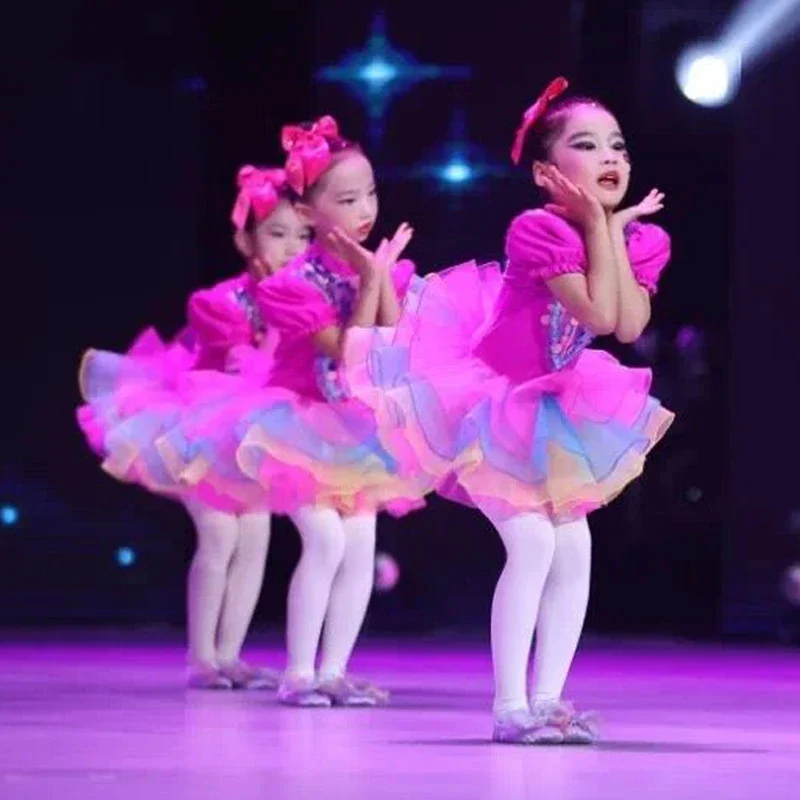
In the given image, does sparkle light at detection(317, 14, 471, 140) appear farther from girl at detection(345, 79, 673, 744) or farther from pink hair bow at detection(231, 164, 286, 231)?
girl at detection(345, 79, 673, 744)

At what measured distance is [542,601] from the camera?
181 inches

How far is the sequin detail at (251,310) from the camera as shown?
6301mm

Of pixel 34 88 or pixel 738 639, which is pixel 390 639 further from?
pixel 34 88

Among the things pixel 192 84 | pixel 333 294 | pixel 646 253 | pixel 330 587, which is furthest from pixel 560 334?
pixel 192 84

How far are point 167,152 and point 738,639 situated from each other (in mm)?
2727

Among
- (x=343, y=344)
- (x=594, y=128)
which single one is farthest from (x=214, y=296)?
(x=594, y=128)

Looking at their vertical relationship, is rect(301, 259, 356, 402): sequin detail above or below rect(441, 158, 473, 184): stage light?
below

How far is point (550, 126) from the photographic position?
184 inches

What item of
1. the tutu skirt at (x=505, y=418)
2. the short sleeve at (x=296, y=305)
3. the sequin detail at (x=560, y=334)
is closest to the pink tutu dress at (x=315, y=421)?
the short sleeve at (x=296, y=305)

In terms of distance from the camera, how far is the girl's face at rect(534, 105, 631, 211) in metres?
4.61

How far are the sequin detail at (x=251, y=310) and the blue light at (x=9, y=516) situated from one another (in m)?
2.71

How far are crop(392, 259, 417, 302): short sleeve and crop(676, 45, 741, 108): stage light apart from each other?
2.66m

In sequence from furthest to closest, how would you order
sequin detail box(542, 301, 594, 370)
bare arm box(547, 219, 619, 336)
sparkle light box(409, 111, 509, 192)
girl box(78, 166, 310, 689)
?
1. sparkle light box(409, 111, 509, 192)
2. girl box(78, 166, 310, 689)
3. sequin detail box(542, 301, 594, 370)
4. bare arm box(547, 219, 619, 336)

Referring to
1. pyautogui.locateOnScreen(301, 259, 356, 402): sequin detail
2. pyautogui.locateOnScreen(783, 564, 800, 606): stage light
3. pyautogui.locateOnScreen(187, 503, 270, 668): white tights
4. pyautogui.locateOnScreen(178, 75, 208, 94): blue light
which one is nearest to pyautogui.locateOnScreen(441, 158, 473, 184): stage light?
pyautogui.locateOnScreen(178, 75, 208, 94): blue light
